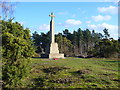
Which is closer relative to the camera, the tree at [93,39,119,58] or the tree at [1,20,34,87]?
the tree at [1,20,34,87]

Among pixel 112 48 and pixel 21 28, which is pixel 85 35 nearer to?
pixel 112 48

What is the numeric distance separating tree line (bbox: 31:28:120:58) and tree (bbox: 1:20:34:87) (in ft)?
98.6

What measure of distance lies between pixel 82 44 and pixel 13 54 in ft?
175

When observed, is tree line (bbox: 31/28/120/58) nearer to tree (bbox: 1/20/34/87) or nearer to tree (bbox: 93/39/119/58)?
tree (bbox: 93/39/119/58)

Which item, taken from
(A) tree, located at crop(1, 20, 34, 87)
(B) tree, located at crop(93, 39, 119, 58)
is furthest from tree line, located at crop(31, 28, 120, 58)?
(A) tree, located at crop(1, 20, 34, 87)

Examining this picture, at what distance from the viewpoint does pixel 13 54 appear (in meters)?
9.05

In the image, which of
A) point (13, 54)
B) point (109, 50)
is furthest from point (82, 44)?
point (13, 54)

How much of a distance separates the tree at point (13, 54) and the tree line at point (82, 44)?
1183 inches

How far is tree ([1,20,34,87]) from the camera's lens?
8836 millimetres

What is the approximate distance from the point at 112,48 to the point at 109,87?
26960 mm

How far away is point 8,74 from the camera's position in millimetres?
8844

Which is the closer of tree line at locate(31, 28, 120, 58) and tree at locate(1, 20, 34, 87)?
tree at locate(1, 20, 34, 87)

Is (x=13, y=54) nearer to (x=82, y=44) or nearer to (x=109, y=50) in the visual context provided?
(x=109, y=50)

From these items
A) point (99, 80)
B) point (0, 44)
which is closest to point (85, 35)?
point (99, 80)
